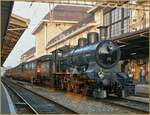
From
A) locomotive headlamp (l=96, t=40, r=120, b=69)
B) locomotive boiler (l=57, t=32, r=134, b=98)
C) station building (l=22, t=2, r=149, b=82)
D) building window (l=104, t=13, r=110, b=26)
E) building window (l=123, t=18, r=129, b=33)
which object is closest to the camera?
locomotive boiler (l=57, t=32, r=134, b=98)

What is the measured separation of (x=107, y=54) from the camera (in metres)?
22.1

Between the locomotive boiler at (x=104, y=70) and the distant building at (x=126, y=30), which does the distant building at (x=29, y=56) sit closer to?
the distant building at (x=126, y=30)

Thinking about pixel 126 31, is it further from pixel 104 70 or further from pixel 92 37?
pixel 104 70

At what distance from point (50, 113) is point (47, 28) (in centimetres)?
8619

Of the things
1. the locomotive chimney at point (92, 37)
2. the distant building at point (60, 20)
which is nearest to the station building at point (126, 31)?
the locomotive chimney at point (92, 37)

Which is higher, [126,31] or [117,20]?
[117,20]

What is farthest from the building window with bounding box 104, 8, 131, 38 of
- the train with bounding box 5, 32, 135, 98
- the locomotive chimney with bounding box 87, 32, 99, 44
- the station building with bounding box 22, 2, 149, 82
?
the locomotive chimney with bounding box 87, 32, 99, 44

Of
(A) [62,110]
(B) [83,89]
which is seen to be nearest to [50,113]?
(A) [62,110]

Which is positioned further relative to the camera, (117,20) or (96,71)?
(117,20)

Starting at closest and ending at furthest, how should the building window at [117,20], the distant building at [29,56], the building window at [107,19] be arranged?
the building window at [117,20]
the building window at [107,19]
the distant building at [29,56]

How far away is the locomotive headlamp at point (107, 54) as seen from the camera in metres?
21.7

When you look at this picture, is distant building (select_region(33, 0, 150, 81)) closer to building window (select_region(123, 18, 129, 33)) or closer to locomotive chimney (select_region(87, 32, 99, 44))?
building window (select_region(123, 18, 129, 33))

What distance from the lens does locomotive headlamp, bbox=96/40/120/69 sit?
21.7 m

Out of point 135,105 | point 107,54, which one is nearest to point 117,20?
point 107,54
